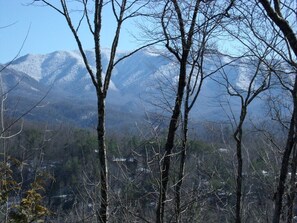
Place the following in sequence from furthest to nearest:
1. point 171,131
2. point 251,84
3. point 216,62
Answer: point 251,84, point 216,62, point 171,131

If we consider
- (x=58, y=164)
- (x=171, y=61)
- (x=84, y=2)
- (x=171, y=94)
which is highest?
(x=84, y=2)

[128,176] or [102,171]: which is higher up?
[102,171]

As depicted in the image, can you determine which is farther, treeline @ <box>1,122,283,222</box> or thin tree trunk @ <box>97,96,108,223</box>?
thin tree trunk @ <box>97,96,108,223</box>

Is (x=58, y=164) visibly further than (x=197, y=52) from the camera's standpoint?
Yes

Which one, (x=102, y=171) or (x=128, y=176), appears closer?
(x=102, y=171)

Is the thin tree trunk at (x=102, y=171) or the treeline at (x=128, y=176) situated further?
the thin tree trunk at (x=102, y=171)

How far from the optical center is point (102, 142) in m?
6.69

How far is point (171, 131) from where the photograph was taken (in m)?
7.19

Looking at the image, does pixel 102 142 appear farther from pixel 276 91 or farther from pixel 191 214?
pixel 276 91

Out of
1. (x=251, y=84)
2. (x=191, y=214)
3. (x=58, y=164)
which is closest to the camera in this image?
(x=191, y=214)

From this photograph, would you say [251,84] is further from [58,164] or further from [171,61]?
[58,164]

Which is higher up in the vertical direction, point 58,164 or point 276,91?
point 276,91

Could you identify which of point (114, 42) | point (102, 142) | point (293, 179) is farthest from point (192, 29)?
point (293, 179)

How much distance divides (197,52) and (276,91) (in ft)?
7.69
